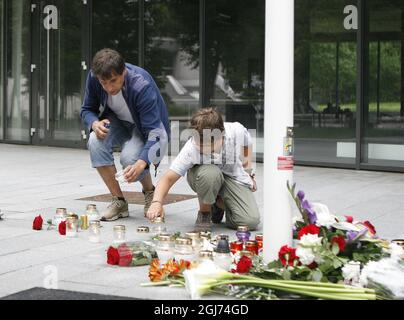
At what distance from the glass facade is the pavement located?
72cm

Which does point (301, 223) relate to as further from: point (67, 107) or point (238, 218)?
point (67, 107)

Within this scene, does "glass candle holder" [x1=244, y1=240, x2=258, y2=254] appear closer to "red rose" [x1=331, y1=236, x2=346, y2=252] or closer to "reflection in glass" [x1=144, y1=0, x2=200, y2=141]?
"red rose" [x1=331, y1=236, x2=346, y2=252]

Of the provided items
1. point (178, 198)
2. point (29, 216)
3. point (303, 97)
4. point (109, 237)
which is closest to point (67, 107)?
point (303, 97)

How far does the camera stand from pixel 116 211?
6891 millimetres

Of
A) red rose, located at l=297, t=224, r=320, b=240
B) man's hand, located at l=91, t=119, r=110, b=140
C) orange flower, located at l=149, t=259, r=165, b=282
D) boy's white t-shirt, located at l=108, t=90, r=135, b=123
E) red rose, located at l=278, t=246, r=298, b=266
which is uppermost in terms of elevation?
boy's white t-shirt, located at l=108, t=90, r=135, b=123

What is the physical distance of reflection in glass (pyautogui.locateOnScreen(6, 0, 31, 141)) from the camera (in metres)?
15.1

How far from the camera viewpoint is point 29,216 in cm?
703

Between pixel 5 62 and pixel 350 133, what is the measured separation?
7413 mm

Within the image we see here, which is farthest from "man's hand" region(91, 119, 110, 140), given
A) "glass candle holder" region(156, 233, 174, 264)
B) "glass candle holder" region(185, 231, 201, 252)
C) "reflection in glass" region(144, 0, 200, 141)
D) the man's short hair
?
"reflection in glass" region(144, 0, 200, 141)

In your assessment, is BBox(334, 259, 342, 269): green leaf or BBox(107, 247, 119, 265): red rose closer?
BBox(334, 259, 342, 269): green leaf

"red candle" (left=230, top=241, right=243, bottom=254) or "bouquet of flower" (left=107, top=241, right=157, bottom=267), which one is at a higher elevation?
"red candle" (left=230, top=241, right=243, bottom=254)

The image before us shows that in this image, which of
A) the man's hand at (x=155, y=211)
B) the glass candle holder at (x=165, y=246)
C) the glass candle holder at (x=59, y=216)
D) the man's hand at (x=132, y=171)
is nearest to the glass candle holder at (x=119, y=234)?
the man's hand at (x=155, y=211)

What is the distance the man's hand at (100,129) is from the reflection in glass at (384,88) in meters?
5.55

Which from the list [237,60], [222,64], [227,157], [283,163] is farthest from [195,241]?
[222,64]
